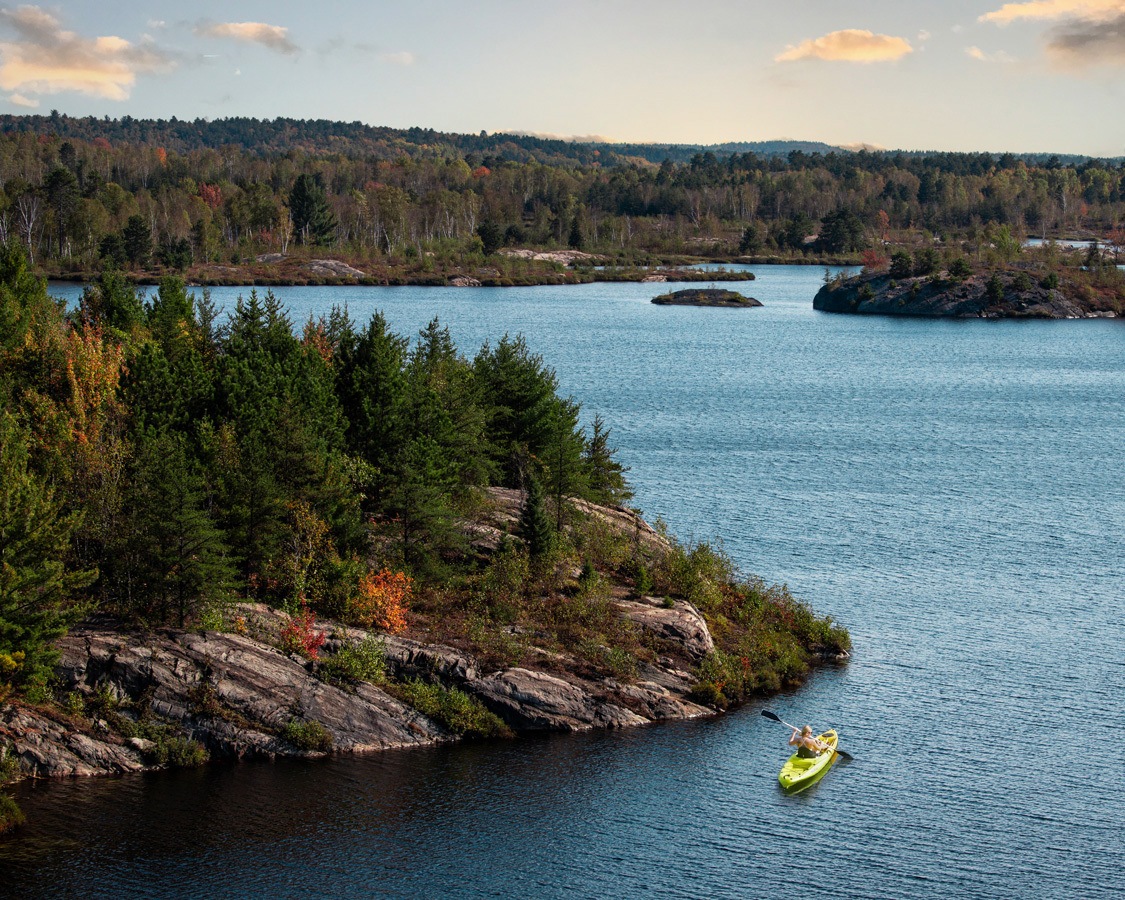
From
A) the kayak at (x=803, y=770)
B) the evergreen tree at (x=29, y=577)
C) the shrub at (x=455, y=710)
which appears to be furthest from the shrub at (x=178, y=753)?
the kayak at (x=803, y=770)

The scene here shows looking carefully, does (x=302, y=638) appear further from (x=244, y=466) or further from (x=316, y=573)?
(x=244, y=466)

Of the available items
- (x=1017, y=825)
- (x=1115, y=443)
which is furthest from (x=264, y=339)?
(x=1115, y=443)

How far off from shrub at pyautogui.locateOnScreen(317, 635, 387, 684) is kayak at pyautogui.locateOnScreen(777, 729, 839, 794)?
17444mm

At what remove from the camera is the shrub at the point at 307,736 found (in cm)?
5153

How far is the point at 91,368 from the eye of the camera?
63.0 metres

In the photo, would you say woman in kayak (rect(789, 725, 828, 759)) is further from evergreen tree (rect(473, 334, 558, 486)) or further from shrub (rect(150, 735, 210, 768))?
evergreen tree (rect(473, 334, 558, 486))

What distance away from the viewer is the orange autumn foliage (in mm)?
57688

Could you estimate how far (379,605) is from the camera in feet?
191

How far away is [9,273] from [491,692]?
189 ft

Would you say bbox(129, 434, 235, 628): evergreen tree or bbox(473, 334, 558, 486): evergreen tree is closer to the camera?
bbox(129, 434, 235, 628): evergreen tree

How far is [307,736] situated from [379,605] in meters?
8.21

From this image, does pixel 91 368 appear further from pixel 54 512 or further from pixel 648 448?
pixel 648 448

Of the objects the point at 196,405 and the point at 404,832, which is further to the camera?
the point at 196,405

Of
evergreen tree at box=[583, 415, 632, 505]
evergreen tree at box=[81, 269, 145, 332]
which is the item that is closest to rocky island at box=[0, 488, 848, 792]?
evergreen tree at box=[583, 415, 632, 505]
